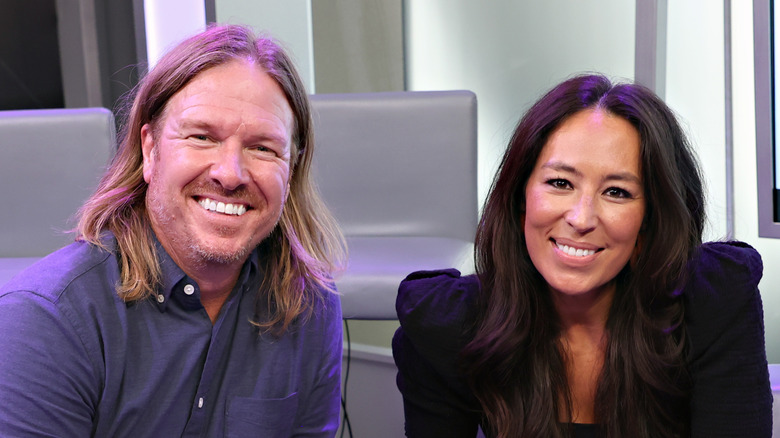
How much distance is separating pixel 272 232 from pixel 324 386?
0.94 feet

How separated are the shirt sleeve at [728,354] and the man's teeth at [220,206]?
0.73 meters

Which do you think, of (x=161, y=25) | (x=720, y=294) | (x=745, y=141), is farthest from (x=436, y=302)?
(x=161, y=25)

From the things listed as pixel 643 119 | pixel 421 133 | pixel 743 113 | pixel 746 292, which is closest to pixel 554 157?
pixel 643 119

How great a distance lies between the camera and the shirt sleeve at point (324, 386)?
1478 millimetres

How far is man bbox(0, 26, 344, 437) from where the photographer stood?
4.01ft

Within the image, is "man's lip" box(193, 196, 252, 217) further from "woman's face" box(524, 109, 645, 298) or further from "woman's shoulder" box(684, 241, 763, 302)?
"woman's shoulder" box(684, 241, 763, 302)

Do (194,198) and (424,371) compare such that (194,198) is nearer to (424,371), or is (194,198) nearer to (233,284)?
(233,284)

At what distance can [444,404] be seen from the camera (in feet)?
4.80

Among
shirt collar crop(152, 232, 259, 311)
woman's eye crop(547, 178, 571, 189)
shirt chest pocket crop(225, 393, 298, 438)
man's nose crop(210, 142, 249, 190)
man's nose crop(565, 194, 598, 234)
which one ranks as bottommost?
shirt chest pocket crop(225, 393, 298, 438)

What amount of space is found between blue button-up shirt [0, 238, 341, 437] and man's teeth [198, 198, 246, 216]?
11 centimetres

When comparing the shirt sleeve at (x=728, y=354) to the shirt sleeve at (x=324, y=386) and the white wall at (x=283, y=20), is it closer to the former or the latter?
the shirt sleeve at (x=324, y=386)

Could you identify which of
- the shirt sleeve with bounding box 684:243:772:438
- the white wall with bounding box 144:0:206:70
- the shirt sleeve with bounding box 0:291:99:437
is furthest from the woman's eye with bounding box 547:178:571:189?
the white wall with bounding box 144:0:206:70

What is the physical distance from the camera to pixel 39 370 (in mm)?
1190

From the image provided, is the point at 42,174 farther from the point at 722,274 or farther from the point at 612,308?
the point at 722,274
